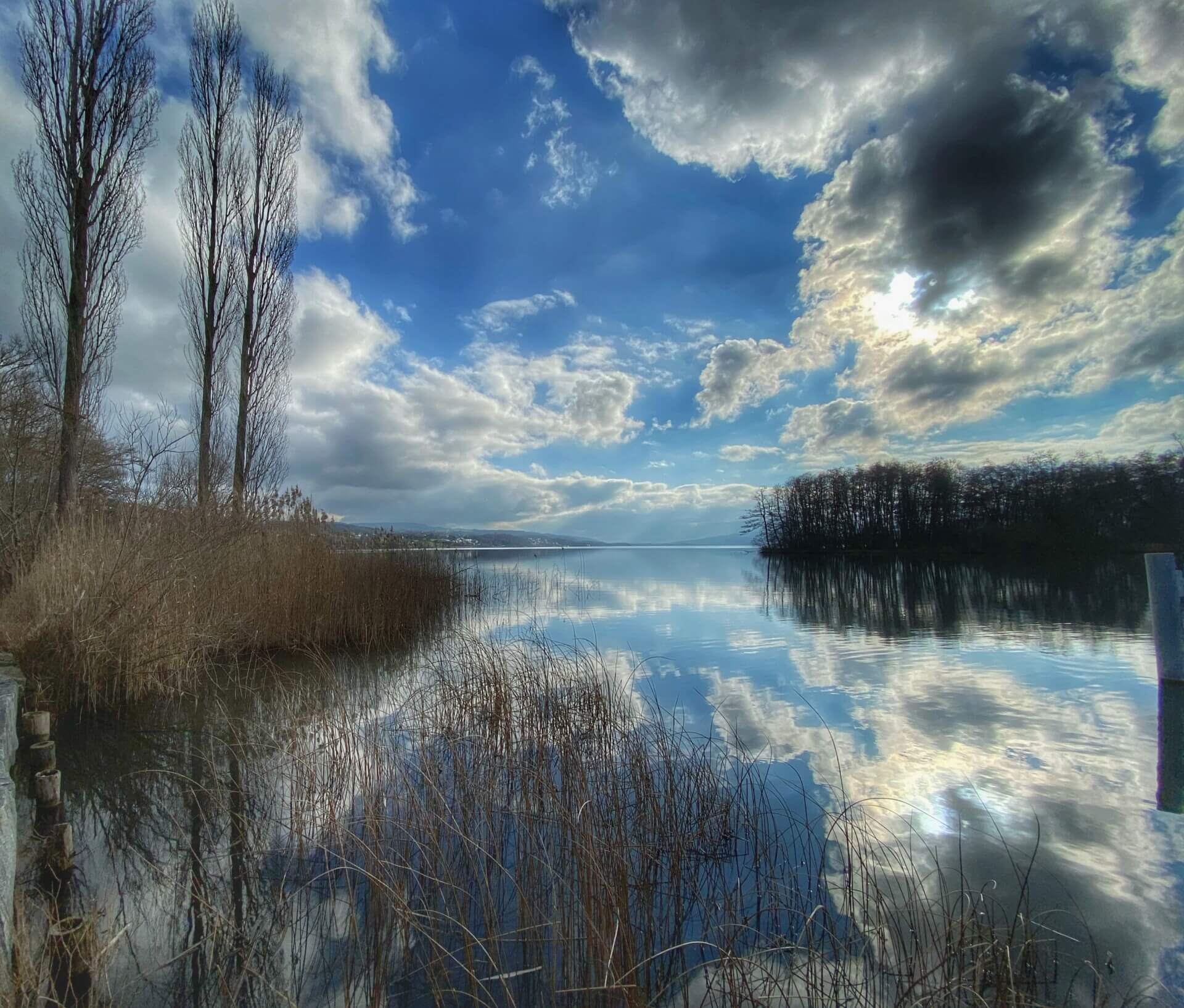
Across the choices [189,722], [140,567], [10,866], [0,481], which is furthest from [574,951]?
[0,481]

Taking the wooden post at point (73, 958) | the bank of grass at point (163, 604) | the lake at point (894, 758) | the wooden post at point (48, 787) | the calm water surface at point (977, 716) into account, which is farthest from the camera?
the bank of grass at point (163, 604)

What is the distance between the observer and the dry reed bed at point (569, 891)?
188 cm

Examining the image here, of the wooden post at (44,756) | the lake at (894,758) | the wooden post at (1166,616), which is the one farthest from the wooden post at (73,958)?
the wooden post at (1166,616)

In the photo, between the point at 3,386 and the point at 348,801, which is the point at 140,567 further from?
the point at 3,386

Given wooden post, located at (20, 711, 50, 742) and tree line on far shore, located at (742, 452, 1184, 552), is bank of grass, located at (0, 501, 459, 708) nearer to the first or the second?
wooden post, located at (20, 711, 50, 742)

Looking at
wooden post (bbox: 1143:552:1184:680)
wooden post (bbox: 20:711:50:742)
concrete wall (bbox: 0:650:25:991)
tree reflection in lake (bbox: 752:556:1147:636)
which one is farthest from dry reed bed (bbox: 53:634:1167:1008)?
tree reflection in lake (bbox: 752:556:1147:636)

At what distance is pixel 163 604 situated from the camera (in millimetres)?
5766

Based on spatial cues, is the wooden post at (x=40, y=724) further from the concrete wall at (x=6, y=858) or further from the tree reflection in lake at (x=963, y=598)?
the tree reflection in lake at (x=963, y=598)

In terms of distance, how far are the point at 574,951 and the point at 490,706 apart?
9.97 feet

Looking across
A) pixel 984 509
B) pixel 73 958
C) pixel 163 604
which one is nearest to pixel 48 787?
pixel 73 958

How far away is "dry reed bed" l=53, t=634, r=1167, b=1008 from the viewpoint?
188 centimetres

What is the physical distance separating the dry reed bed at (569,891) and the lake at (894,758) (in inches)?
3.1

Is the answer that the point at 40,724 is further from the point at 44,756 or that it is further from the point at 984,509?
the point at 984,509

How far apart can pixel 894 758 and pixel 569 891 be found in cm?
302
